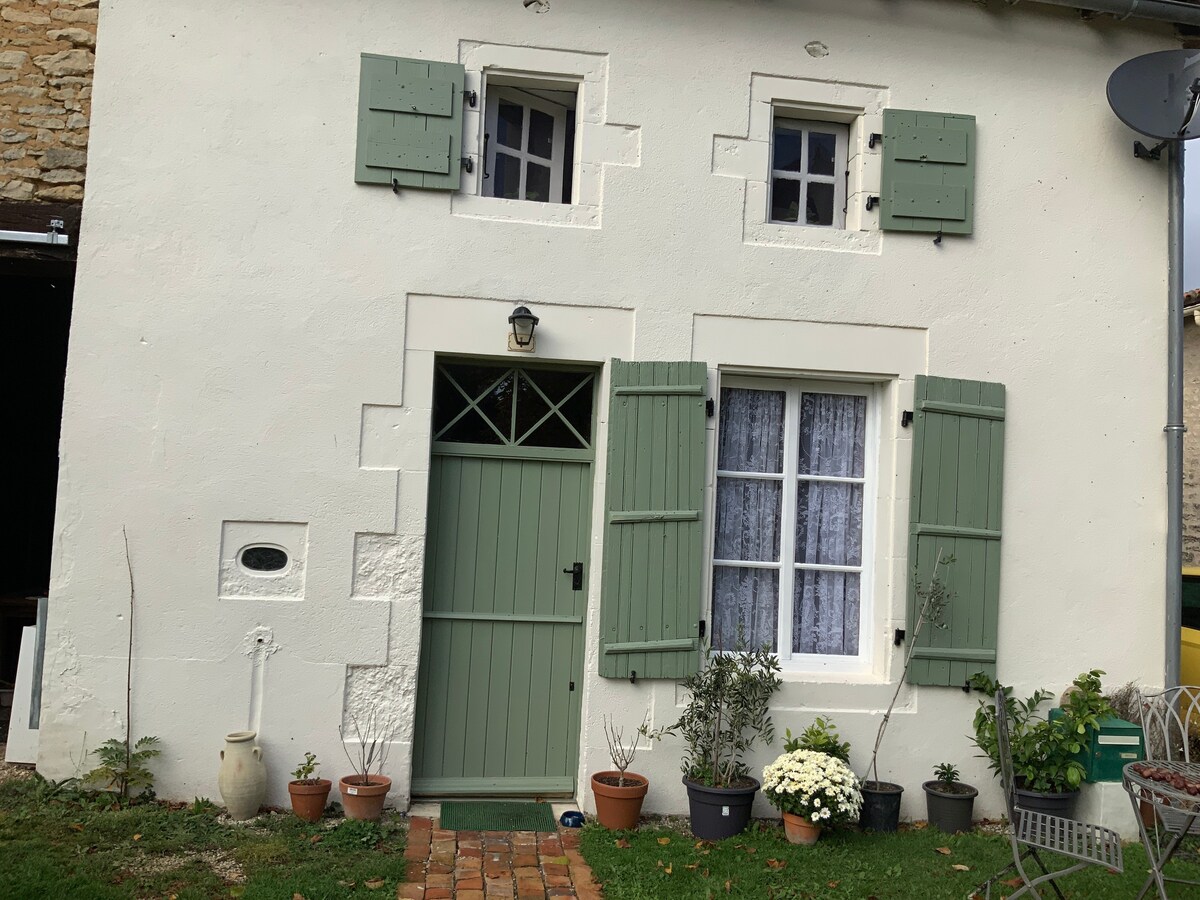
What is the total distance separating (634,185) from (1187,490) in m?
7.38

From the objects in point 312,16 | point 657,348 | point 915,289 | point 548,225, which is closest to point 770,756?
point 657,348

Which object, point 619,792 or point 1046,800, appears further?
point 1046,800

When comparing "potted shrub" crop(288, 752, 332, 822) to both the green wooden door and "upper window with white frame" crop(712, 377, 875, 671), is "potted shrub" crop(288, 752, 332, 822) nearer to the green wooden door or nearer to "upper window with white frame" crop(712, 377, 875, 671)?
the green wooden door

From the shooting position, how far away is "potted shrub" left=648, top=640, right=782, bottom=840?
4.98m

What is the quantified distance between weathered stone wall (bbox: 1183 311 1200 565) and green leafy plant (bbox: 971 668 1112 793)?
5.22 m

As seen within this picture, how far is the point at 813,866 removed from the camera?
4.62 m

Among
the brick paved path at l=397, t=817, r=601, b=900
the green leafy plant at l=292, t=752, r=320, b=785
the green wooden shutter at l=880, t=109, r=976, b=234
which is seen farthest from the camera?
the green wooden shutter at l=880, t=109, r=976, b=234

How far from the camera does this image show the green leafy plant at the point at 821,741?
519 cm

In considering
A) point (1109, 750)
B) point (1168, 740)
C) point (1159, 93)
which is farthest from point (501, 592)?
point (1159, 93)

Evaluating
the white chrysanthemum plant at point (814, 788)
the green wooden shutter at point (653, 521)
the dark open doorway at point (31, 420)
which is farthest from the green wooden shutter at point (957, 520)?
the dark open doorway at point (31, 420)

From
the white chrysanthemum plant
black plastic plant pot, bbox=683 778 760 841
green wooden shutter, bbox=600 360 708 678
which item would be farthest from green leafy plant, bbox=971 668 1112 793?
green wooden shutter, bbox=600 360 708 678

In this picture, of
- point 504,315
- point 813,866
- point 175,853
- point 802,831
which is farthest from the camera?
point 504,315

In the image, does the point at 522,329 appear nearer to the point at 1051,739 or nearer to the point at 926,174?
the point at 926,174

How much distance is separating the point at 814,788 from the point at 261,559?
2.83 metres
